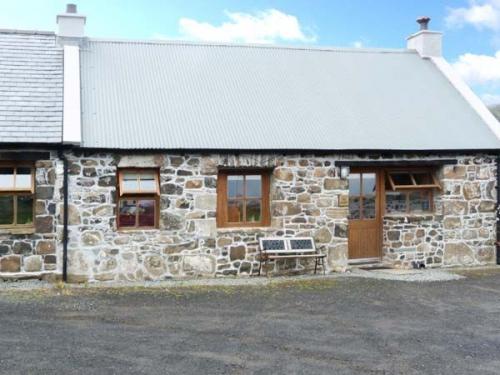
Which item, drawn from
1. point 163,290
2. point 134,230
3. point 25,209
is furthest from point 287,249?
point 25,209

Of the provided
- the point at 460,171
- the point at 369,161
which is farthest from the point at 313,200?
the point at 460,171

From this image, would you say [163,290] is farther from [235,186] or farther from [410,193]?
[410,193]

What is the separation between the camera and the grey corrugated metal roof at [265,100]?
11.9 metres

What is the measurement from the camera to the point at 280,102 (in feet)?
44.1

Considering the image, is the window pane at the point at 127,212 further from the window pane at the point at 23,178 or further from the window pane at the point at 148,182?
the window pane at the point at 23,178

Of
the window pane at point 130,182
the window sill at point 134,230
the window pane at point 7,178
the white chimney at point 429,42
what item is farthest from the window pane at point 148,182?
the white chimney at point 429,42

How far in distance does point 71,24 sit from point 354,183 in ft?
23.5

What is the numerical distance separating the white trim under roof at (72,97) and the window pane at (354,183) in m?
5.69

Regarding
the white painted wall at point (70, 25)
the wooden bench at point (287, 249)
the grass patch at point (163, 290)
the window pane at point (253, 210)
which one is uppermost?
the white painted wall at point (70, 25)

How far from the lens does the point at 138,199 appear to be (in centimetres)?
1155

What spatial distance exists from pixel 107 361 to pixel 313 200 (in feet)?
21.5

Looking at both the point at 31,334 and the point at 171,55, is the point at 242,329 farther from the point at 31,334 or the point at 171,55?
the point at 171,55

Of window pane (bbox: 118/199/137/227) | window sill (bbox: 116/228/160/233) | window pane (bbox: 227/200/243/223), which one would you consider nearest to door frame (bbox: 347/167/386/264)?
window pane (bbox: 227/200/243/223)

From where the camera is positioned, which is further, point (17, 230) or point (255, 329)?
point (17, 230)
